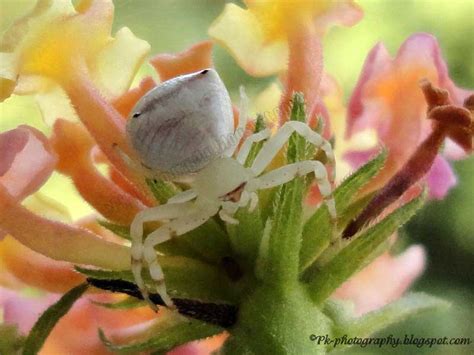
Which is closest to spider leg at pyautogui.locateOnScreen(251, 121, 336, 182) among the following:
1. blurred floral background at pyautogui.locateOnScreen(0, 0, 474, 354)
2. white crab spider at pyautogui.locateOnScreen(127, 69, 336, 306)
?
white crab spider at pyautogui.locateOnScreen(127, 69, 336, 306)

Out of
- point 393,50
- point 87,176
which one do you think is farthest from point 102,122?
point 393,50

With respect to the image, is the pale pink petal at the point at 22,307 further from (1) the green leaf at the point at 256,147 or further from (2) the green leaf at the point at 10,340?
(1) the green leaf at the point at 256,147

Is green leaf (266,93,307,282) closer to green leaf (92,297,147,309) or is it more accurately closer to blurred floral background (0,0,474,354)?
green leaf (92,297,147,309)

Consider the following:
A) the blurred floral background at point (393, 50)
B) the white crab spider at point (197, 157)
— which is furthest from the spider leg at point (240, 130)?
the blurred floral background at point (393, 50)

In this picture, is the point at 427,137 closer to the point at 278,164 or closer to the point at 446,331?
the point at 278,164

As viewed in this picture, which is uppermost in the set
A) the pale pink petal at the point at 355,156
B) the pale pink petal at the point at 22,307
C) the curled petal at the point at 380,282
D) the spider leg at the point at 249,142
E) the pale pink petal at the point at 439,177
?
the spider leg at the point at 249,142
